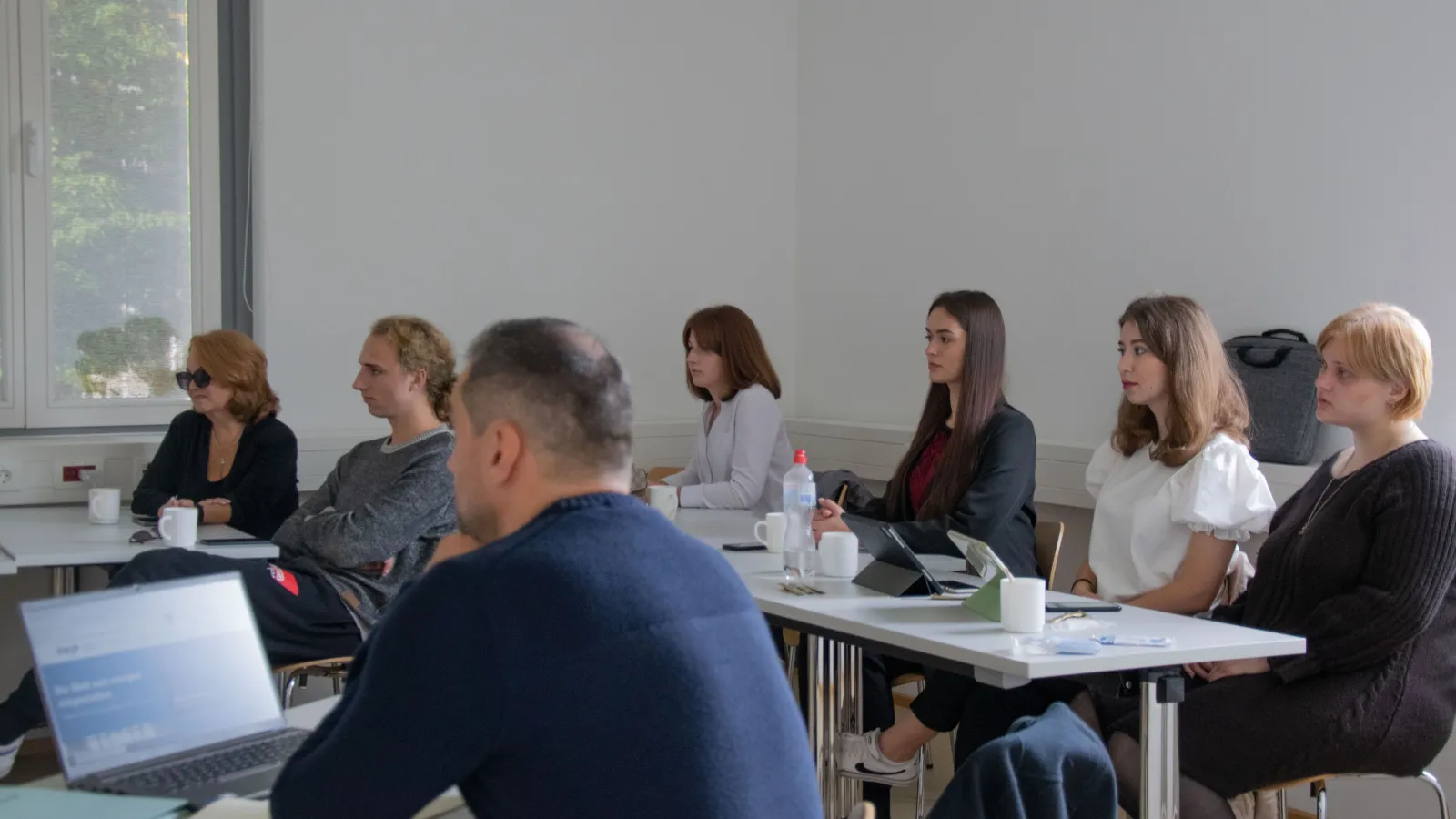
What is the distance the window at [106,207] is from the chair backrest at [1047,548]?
2857 mm

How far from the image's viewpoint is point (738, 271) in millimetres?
5852

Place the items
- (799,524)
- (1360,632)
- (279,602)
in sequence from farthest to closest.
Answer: (279,602) < (799,524) < (1360,632)

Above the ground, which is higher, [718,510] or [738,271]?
[738,271]

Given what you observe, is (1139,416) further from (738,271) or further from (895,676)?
(738,271)

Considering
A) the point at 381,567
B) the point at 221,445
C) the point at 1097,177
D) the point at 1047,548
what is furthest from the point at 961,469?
the point at 221,445

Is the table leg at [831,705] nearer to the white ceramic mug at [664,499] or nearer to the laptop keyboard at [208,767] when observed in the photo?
the white ceramic mug at [664,499]

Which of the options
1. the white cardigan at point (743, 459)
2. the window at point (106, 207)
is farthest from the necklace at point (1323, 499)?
the window at point (106, 207)

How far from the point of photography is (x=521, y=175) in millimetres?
5281

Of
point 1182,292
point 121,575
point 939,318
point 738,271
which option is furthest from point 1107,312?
point 121,575

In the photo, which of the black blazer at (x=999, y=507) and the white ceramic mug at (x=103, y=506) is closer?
the black blazer at (x=999, y=507)

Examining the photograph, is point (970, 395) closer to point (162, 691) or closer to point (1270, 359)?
point (1270, 359)

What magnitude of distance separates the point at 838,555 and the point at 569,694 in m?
1.94

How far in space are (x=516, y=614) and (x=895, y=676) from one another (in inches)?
100

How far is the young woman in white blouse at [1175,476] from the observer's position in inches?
123
